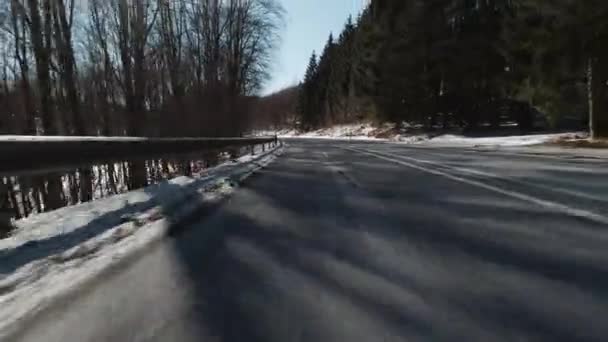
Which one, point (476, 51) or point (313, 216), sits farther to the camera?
point (476, 51)

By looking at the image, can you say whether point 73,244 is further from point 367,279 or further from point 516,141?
point 516,141

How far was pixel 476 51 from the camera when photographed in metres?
37.9

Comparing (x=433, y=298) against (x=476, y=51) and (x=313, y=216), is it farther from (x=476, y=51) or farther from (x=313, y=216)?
(x=476, y=51)

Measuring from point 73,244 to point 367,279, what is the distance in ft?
9.13

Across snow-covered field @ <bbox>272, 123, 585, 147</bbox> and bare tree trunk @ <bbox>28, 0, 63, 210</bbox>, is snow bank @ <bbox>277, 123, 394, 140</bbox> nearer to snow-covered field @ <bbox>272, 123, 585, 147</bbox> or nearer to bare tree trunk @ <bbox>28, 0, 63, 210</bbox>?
snow-covered field @ <bbox>272, 123, 585, 147</bbox>

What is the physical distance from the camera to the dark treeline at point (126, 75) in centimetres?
1536

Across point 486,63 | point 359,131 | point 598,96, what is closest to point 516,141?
point 598,96

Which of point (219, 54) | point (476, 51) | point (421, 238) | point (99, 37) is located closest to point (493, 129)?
point (476, 51)

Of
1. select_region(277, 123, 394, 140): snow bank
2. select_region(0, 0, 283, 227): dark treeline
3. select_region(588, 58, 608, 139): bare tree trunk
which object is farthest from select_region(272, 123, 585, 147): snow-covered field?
select_region(0, 0, 283, 227): dark treeline

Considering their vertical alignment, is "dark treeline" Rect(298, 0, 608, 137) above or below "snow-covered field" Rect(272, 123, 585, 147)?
above

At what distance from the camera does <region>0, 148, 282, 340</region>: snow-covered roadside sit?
10.1 ft

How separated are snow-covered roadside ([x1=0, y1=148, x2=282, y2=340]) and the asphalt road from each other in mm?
212

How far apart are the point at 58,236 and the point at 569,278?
4.32 metres

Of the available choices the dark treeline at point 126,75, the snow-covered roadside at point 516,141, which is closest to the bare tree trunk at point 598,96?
the snow-covered roadside at point 516,141
